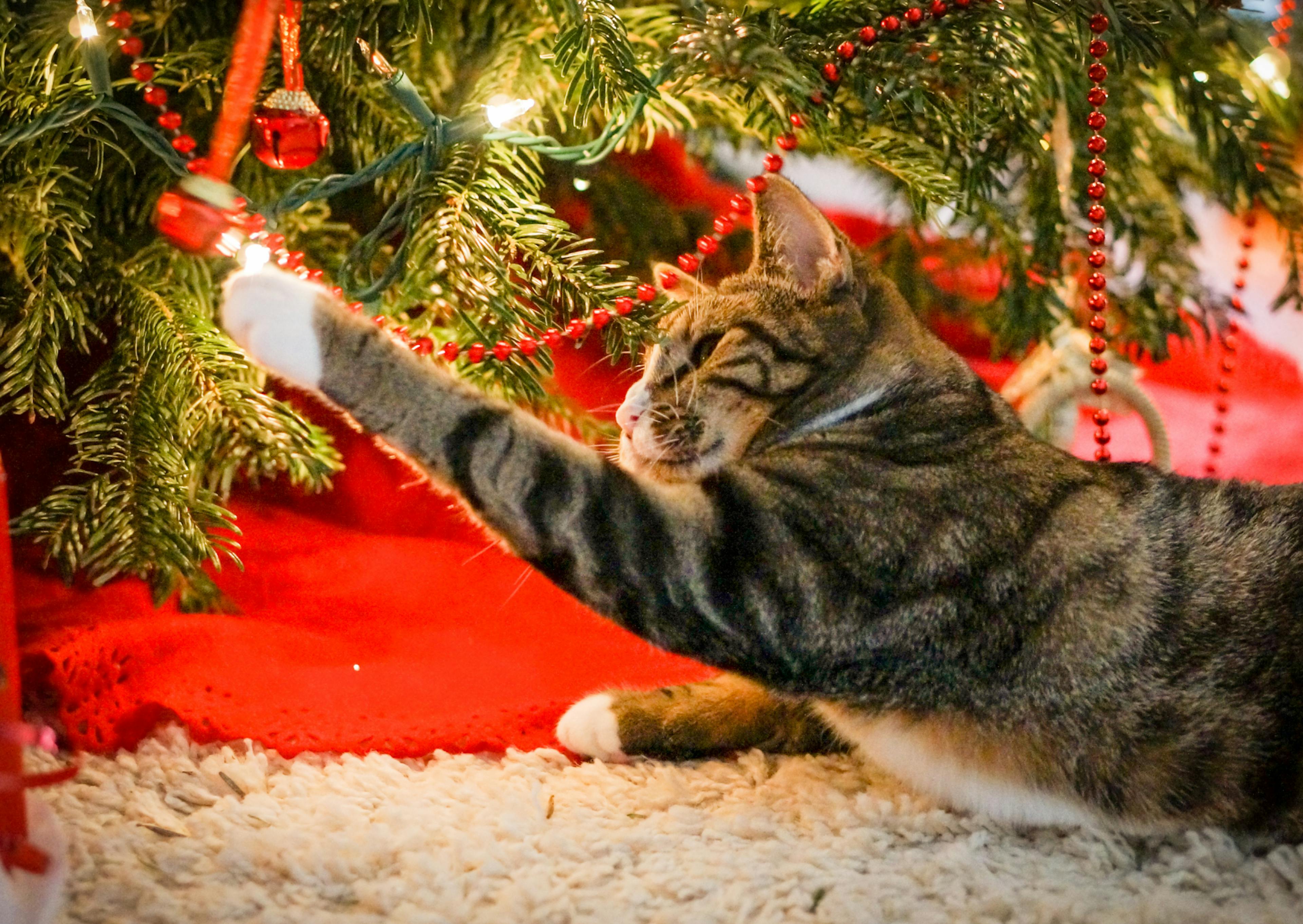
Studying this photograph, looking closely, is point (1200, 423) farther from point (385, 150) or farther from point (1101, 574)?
point (385, 150)

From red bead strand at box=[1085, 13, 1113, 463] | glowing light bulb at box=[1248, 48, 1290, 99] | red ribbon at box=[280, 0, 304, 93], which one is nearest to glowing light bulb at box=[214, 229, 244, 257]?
red ribbon at box=[280, 0, 304, 93]

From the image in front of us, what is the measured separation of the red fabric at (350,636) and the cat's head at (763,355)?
9 centimetres

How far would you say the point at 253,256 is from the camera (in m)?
0.73

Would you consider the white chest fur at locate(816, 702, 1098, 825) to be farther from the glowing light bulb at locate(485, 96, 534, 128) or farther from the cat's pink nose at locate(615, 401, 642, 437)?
the glowing light bulb at locate(485, 96, 534, 128)

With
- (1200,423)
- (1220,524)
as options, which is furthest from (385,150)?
(1200,423)

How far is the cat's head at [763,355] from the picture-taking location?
88 cm

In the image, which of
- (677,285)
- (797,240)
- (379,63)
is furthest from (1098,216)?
(379,63)

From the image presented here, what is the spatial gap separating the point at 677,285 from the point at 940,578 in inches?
15.4

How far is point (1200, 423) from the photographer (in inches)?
63.7

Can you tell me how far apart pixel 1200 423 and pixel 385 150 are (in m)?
1.29

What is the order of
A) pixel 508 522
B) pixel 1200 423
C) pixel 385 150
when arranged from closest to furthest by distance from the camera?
pixel 508 522 < pixel 385 150 < pixel 1200 423

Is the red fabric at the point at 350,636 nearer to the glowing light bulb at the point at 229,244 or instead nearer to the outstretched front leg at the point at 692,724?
the outstretched front leg at the point at 692,724

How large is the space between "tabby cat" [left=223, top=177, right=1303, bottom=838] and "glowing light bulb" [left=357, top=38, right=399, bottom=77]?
6.9 inches

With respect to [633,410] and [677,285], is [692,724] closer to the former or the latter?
[633,410]
